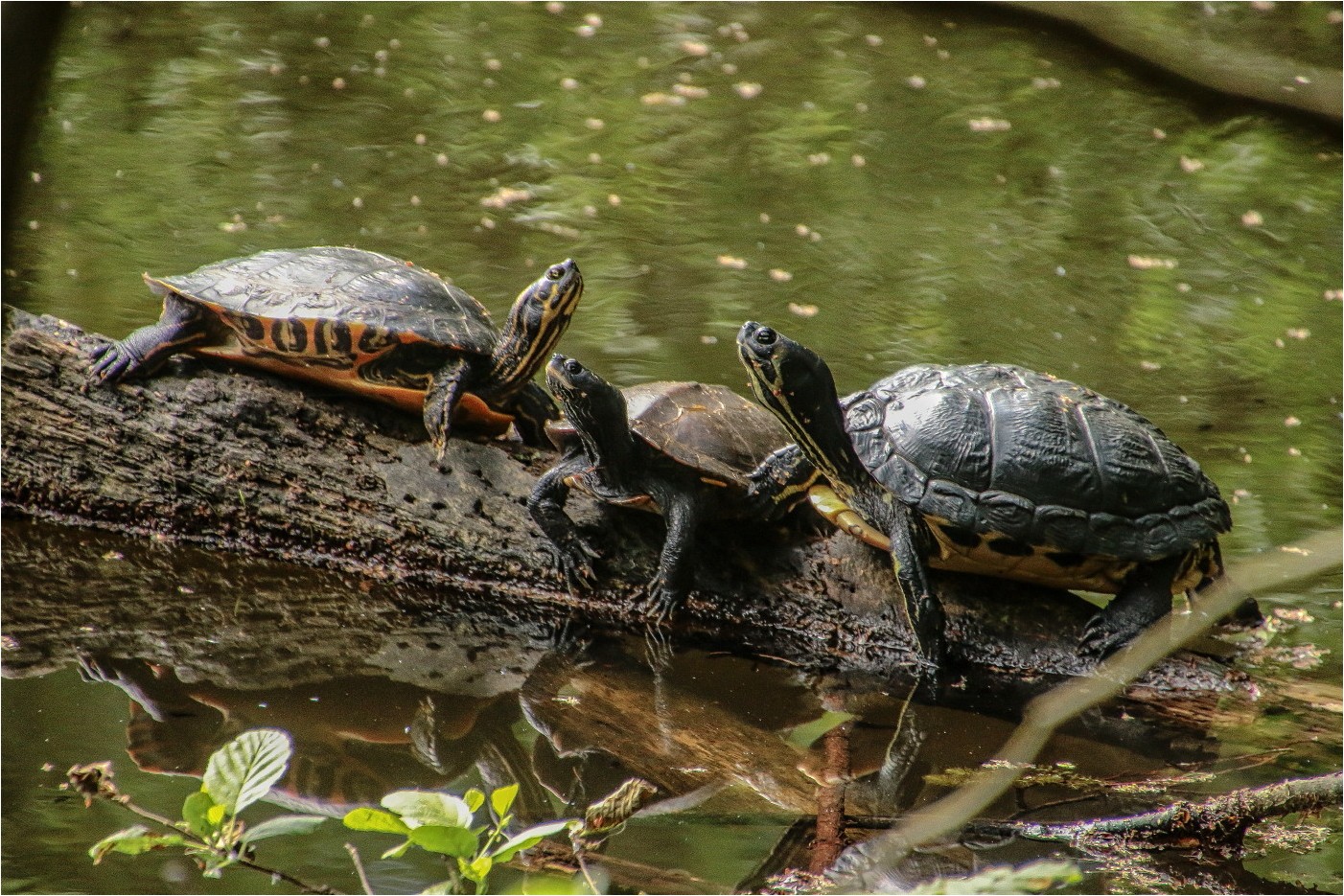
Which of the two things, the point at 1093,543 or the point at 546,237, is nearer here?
the point at 1093,543

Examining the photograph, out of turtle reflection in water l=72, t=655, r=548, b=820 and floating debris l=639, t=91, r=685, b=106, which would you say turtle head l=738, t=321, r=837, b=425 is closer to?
turtle reflection in water l=72, t=655, r=548, b=820

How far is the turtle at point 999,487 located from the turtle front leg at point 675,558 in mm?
272

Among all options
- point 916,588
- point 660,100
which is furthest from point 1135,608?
point 660,100

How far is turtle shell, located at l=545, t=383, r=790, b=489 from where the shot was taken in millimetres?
3877

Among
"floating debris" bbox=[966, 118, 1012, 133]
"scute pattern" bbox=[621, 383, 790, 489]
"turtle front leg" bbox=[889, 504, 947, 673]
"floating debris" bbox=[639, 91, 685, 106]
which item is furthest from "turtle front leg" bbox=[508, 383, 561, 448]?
"floating debris" bbox=[966, 118, 1012, 133]

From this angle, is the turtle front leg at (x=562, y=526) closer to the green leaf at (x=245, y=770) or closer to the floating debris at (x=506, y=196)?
the green leaf at (x=245, y=770)

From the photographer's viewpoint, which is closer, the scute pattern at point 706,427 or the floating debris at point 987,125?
the scute pattern at point 706,427

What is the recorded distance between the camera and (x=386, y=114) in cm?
959

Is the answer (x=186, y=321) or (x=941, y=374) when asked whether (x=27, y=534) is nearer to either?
(x=186, y=321)

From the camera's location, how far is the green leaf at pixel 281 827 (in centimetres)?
139

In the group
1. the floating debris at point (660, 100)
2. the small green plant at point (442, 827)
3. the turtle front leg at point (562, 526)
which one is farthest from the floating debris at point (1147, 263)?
the small green plant at point (442, 827)

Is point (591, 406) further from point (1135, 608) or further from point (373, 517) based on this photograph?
point (1135, 608)

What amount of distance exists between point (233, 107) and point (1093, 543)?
8.41m

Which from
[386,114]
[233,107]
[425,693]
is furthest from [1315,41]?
[425,693]
